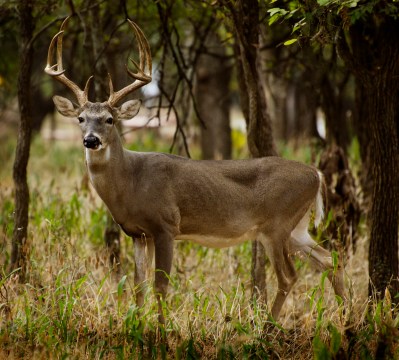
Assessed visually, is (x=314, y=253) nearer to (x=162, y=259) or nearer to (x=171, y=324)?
(x=162, y=259)

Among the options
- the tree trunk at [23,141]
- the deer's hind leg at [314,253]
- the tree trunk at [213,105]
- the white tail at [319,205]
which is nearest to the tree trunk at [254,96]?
the deer's hind leg at [314,253]

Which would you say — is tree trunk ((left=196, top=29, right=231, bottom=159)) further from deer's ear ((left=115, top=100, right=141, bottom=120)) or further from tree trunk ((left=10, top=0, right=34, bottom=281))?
deer's ear ((left=115, top=100, right=141, bottom=120))

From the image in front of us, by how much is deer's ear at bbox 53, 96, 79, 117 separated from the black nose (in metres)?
0.56

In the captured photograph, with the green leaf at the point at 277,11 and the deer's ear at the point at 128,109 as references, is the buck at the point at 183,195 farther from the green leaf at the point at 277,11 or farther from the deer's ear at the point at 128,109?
the green leaf at the point at 277,11

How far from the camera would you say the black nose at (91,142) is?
5.13m

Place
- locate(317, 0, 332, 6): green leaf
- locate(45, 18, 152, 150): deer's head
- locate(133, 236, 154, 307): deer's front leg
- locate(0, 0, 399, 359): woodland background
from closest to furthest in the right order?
locate(317, 0, 332, 6): green leaf < locate(0, 0, 399, 359): woodland background < locate(45, 18, 152, 150): deer's head < locate(133, 236, 154, 307): deer's front leg

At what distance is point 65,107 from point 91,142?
2.29 feet

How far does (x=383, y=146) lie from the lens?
556 centimetres

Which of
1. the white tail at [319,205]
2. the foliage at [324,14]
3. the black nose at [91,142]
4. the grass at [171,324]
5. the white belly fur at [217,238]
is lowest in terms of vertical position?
the grass at [171,324]

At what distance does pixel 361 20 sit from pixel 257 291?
7.65ft

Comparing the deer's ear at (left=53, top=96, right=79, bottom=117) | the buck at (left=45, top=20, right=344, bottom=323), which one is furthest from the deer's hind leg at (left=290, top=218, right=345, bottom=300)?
the deer's ear at (left=53, top=96, right=79, bottom=117)

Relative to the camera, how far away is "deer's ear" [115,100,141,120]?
5.65 metres

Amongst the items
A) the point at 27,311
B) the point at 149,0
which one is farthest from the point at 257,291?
the point at 149,0

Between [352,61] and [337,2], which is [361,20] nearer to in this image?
[352,61]
